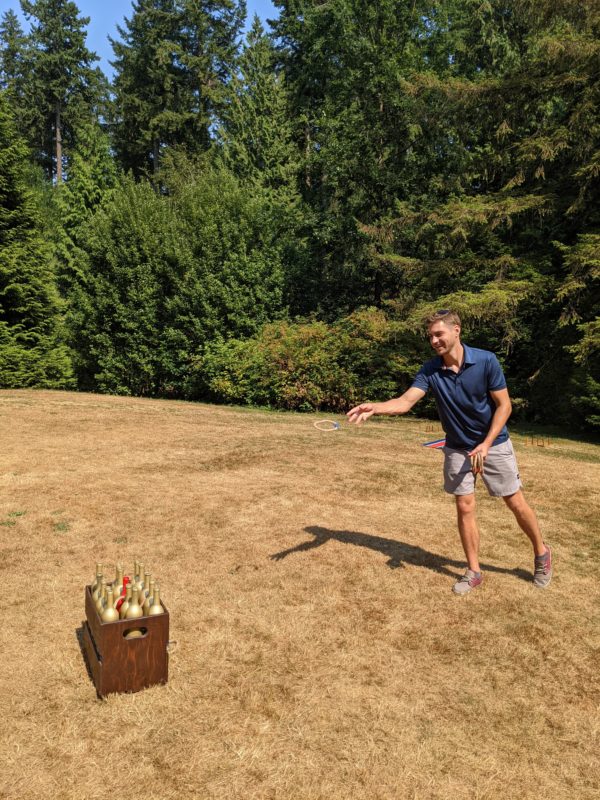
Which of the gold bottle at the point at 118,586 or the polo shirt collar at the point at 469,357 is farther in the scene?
the polo shirt collar at the point at 469,357

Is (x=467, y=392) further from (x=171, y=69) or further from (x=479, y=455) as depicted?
(x=171, y=69)

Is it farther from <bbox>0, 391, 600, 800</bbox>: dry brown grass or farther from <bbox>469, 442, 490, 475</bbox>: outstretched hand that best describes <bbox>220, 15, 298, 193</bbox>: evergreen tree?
<bbox>469, 442, 490, 475</bbox>: outstretched hand

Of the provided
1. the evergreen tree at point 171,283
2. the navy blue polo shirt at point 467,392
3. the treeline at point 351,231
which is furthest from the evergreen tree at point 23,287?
the navy blue polo shirt at point 467,392

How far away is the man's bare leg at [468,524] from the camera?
4559 millimetres

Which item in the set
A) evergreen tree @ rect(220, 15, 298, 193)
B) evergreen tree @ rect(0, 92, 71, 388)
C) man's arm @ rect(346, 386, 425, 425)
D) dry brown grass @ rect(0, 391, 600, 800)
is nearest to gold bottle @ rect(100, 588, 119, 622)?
dry brown grass @ rect(0, 391, 600, 800)

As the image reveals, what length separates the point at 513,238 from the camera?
1875cm

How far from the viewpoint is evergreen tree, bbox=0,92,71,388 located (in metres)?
19.9

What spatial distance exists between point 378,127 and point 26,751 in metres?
25.5

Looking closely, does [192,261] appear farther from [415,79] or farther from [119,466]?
[119,466]

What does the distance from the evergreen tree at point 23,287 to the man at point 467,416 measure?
18108 mm

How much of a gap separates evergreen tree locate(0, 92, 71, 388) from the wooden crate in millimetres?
18176

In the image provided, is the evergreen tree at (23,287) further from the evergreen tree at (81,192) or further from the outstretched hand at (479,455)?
the outstretched hand at (479,455)

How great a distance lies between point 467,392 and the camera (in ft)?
14.1

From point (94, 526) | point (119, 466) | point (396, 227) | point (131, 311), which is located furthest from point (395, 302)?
point (94, 526)
